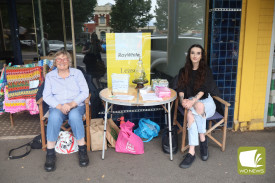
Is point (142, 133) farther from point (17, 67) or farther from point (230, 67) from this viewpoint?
point (17, 67)

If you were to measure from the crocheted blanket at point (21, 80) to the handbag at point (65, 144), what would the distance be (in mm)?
1245

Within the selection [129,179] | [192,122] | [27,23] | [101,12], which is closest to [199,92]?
[192,122]

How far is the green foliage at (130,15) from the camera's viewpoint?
359 cm

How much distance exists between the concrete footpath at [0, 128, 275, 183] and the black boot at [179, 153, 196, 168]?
0.05m

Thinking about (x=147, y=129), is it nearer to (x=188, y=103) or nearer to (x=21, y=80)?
(x=188, y=103)

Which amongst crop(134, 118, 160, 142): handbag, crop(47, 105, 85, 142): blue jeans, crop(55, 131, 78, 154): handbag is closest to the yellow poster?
crop(134, 118, 160, 142): handbag

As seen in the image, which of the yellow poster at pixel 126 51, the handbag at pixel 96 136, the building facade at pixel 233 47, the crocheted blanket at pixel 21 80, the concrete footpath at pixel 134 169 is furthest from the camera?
the crocheted blanket at pixel 21 80

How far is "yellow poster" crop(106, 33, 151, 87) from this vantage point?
3625 millimetres

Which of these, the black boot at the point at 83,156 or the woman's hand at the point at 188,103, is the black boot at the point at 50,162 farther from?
the woman's hand at the point at 188,103

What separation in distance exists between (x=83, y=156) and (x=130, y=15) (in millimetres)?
2078

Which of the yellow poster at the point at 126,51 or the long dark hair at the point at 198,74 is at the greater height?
the yellow poster at the point at 126,51

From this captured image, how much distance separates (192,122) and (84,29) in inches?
81.0

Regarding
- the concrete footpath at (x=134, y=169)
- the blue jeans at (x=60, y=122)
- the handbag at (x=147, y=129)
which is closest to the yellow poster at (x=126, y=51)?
the handbag at (x=147, y=129)

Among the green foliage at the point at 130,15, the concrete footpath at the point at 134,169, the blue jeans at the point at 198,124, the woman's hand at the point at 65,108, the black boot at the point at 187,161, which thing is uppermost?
the green foliage at the point at 130,15
